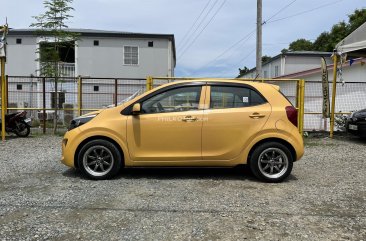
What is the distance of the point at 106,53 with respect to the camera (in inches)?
965

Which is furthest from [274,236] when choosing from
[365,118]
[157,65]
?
[157,65]

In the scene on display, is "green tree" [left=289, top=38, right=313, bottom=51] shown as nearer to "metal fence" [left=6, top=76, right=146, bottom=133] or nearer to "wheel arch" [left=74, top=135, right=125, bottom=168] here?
"metal fence" [left=6, top=76, right=146, bottom=133]

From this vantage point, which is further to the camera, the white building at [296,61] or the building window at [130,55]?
the white building at [296,61]

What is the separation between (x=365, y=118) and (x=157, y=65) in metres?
15.5

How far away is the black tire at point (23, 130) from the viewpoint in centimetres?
1228

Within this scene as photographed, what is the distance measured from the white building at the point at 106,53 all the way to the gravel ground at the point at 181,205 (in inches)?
684

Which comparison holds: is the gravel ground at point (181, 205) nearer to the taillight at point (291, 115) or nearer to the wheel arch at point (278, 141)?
the wheel arch at point (278, 141)

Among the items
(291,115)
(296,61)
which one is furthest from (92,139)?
(296,61)

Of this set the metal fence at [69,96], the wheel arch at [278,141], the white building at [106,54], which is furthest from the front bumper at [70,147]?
the white building at [106,54]

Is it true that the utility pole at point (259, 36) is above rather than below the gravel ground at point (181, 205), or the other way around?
above

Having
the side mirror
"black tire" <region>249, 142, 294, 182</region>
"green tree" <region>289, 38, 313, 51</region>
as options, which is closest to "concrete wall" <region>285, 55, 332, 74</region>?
"black tire" <region>249, 142, 294, 182</region>

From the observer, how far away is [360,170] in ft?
25.1

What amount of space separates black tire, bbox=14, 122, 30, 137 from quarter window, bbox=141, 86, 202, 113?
7348 millimetres

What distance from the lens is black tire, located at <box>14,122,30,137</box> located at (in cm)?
1228
